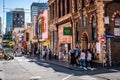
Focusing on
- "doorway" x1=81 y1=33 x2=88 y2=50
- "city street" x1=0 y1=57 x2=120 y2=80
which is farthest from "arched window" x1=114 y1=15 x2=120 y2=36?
"doorway" x1=81 y1=33 x2=88 y2=50

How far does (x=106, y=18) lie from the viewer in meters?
33.2

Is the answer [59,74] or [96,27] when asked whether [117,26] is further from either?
[59,74]

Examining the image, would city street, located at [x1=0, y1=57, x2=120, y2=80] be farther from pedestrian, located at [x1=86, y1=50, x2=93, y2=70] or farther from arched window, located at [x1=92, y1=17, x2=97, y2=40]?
arched window, located at [x1=92, y1=17, x2=97, y2=40]

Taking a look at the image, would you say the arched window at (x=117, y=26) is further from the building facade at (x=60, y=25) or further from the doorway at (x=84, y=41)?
the building facade at (x=60, y=25)

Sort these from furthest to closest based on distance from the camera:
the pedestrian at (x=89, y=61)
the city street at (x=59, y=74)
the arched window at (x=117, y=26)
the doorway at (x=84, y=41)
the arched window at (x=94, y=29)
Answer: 1. the doorway at (x=84, y=41)
2. the arched window at (x=94, y=29)
3. the arched window at (x=117, y=26)
4. the pedestrian at (x=89, y=61)
5. the city street at (x=59, y=74)

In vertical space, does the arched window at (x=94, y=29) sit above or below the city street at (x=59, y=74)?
above

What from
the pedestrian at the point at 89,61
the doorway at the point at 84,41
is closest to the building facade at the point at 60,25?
the doorway at the point at 84,41

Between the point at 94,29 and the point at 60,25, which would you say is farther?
the point at 60,25

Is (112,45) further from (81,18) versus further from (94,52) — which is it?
(81,18)

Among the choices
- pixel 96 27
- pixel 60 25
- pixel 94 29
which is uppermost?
pixel 60 25

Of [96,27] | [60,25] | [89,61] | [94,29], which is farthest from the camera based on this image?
[60,25]

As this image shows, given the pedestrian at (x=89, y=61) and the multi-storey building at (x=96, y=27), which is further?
the multi-storey building at (x=96, y=27)

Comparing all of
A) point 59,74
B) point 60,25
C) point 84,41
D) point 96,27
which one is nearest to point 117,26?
point 96,27

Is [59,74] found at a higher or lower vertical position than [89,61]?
lower
